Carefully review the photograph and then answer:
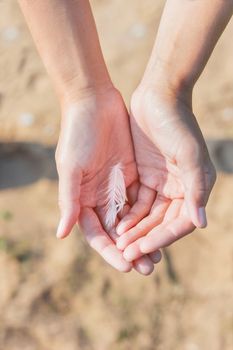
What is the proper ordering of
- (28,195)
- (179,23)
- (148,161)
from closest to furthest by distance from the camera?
(179,23)
(148,161)
(28,195)

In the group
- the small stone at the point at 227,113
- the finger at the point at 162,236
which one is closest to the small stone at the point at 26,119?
the small stone at the point at 227,113

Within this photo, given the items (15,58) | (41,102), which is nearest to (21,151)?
(41,102)

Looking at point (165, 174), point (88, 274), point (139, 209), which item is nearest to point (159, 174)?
point (165, 174)

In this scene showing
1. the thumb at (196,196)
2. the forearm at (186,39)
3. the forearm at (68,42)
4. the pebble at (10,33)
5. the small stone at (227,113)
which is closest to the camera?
the thumb at (196,196)

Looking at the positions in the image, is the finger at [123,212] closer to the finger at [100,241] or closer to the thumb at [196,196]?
the finger at [100,241]

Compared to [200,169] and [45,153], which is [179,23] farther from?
[45,153]

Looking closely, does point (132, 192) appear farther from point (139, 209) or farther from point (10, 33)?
point (10, 33)
